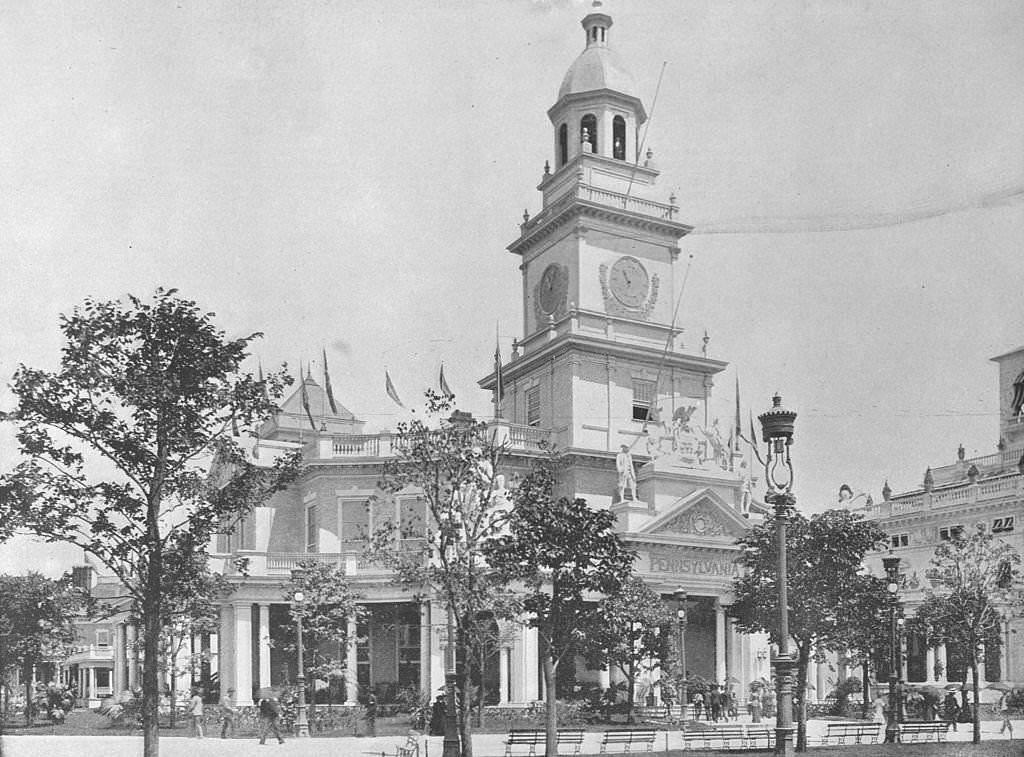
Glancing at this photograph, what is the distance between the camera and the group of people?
4300 cm

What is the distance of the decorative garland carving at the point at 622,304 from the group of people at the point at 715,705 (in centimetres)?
1753

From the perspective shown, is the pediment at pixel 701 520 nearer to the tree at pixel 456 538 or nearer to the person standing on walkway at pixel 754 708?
the person standing on walkway at pixel 754 708

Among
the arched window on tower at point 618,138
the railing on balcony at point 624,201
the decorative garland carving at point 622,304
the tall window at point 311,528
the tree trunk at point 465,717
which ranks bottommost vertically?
the tree trunk at point 465,717

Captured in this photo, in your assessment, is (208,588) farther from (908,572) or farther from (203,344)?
(908,572)

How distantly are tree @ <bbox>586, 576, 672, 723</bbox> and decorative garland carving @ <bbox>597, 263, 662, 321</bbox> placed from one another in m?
14.9

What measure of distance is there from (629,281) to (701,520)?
1198 centimetres

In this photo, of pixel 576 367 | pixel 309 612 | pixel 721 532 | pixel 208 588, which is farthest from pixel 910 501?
pixel 208 588

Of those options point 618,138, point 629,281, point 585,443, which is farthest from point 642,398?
point 618,138

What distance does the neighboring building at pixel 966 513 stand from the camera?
168 ft

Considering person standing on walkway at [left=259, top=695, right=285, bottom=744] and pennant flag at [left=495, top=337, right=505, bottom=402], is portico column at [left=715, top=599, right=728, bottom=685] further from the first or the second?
person standing on walkway at [left=259, top=695, right=285, bottom=744]

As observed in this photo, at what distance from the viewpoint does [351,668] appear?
148 feet

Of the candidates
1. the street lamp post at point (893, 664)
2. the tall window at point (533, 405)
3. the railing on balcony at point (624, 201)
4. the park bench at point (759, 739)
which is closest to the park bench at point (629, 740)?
the park bench at point (759, 739)

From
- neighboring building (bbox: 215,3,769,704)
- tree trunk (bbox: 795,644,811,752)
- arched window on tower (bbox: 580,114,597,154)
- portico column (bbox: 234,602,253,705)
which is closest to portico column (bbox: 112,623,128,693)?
neighboring building (bbox: 215,3,769,704)

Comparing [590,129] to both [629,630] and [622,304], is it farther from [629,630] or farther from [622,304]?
[629,630]
